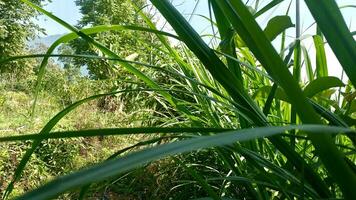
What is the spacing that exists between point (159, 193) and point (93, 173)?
1459 millimetres

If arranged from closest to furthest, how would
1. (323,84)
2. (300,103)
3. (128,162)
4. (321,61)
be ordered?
(128,162) → (300,103) → (323,84) → (321,61)

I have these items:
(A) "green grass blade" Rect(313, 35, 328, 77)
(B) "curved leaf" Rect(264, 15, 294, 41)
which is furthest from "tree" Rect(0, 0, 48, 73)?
(B) "curved leaf" Rect(264, 15, 294, 41)

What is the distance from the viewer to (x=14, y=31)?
11234mm

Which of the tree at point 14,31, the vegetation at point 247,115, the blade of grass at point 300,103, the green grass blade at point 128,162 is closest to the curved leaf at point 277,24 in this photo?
the vegetation at point 247,115

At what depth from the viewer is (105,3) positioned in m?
9.82

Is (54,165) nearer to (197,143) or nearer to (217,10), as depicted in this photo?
(217,10)

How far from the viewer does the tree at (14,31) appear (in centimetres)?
1095

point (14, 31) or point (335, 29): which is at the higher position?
point (14, 31)

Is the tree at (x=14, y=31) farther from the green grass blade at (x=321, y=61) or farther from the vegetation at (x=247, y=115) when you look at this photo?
the green grass blade at (x=321, y=61)

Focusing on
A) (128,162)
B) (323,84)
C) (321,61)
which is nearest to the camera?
(128,162)

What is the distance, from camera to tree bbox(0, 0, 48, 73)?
10.9 metres

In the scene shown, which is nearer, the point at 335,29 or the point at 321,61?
the point at 335,29

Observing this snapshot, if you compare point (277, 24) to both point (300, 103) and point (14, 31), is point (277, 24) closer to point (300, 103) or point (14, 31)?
point (300, 103)

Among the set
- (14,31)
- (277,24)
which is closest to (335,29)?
(277,24)
